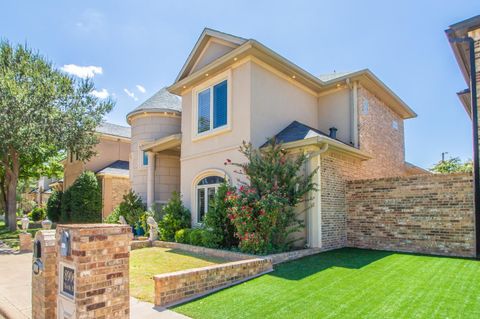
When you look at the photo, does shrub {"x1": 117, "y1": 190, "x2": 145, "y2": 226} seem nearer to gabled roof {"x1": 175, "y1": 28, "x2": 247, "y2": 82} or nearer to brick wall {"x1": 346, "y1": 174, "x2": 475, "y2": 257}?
gabled roof {"x1": 175, "y1": 28, "x2": 247, "y2": 82}

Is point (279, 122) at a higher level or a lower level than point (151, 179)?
higher

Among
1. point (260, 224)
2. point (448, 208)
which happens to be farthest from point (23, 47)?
point (448, 208)

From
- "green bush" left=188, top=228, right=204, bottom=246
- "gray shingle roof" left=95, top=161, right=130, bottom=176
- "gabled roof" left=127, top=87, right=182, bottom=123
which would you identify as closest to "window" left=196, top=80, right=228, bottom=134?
"green bush" left=188, top=228, right=204, bottom=246

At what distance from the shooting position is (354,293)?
5.75m

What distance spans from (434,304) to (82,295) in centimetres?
515

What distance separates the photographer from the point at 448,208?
9.12m

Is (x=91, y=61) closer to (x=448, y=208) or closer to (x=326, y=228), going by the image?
(x=326, y=228)

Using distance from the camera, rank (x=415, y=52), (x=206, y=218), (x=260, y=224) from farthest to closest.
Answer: (x=415, y=52), (x=206, y=218), (x=260, y=224)

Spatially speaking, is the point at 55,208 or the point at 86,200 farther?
the point at 55,208

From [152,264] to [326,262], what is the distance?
188 inches

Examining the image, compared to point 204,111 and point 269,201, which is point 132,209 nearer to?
point 204,111

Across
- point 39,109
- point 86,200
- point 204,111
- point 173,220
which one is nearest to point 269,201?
point 173,220

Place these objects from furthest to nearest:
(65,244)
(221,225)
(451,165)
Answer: (451,165), (221,225), (65,244)

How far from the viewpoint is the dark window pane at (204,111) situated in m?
12.8
